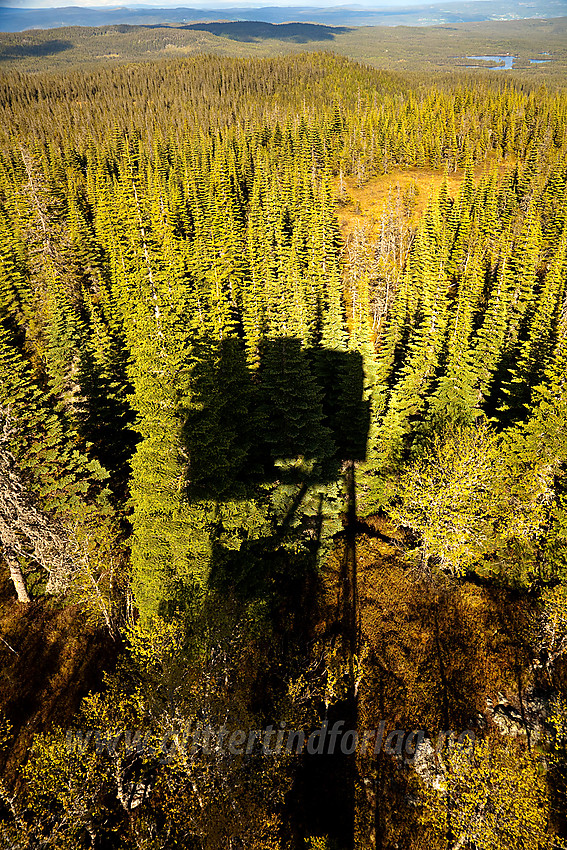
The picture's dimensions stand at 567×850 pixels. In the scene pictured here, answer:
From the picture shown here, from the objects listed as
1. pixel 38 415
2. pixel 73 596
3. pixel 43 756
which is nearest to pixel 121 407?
pixel 38 415

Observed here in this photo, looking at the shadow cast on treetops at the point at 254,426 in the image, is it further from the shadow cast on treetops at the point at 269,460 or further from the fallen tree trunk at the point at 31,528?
the fallen tree trunk at the point at 31,528

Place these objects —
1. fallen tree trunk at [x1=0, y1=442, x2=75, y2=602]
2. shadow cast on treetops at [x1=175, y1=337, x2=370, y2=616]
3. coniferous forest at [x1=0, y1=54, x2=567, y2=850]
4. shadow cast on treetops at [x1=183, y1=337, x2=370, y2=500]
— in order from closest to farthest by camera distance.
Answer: coniferous forest at [x1=0, y1=54, x2=567, y2=850]
shadow cast on treetops at [x1=183, y1=337, x2=370, y2=500]
fallen tree trunk at [x1=0, y1=442, x2=75, y2=602]
shadow cast on treetops at [x1=175, y1=337, x2=370, y2=616]

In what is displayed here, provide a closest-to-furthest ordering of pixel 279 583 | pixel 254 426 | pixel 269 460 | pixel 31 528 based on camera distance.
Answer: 1. pixel 31 528
2. pixel 254 426
3. pixel 269 460
4. pixel 279 583

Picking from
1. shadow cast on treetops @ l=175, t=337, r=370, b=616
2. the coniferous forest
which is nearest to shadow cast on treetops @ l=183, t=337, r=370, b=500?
shadow cast on treetops @ l=175, t=337, r=370, b=616

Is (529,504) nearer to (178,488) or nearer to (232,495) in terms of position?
(232,495)

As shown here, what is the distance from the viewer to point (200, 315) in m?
29.0

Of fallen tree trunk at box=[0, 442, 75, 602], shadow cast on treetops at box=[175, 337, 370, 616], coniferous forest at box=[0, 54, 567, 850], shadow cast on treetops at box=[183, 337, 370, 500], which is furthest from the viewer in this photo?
shadow cast on treetops at box=[175, 337, 370, 616]

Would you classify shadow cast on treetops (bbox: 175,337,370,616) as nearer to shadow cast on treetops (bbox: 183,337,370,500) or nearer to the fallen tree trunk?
shadow cast on treetops (bbox: 183,337,370,500)

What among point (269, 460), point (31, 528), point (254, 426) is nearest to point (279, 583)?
point (269, 460)

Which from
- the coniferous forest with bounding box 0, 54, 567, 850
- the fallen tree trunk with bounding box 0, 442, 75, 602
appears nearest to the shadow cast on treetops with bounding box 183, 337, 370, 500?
the coniferous forest with bounding box 0, 54, 567, 850

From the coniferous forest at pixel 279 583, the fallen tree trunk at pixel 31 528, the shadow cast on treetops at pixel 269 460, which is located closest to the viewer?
the coniferous forest at pixel 279 583

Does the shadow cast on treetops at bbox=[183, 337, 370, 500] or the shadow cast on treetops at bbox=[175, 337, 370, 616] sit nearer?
the shadow cast on treetops at bbox=[183, 337, 370, 500]

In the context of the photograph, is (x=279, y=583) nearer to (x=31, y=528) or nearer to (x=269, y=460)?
(x=269, y=460)

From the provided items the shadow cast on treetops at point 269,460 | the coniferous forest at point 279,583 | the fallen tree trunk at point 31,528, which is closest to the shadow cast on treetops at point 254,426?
the shadow cast on treetops at point 269,460
